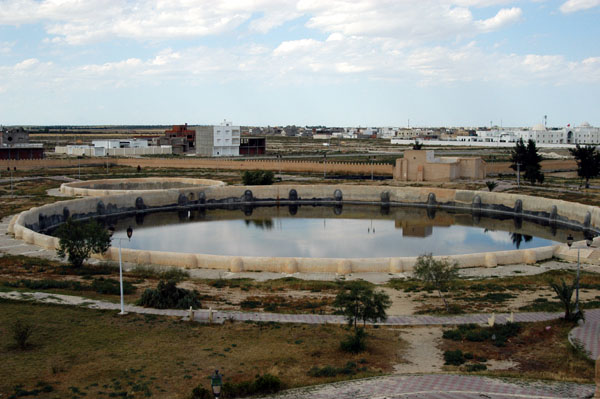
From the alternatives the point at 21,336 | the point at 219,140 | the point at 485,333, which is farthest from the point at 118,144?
the point at 485,333

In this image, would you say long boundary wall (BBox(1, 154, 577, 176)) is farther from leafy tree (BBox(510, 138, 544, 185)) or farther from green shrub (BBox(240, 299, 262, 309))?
green shrub (BBox(240, 299, 262, 309))

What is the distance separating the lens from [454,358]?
13.2m

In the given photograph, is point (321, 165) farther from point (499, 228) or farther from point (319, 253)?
point (319, 253)

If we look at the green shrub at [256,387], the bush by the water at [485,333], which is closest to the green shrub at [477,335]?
the bush by the water at [485,333]

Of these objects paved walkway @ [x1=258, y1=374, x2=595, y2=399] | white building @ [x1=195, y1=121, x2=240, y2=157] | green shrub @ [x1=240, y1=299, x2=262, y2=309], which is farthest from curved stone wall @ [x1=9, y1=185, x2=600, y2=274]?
white building @ [x1=195, y1=121, x2=240, y2=157]

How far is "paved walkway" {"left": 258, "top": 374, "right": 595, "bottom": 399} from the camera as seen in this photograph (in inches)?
431

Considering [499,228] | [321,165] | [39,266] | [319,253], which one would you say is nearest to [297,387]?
[39,266]

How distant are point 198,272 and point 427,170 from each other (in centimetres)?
3902

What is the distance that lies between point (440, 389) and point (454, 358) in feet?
6.97

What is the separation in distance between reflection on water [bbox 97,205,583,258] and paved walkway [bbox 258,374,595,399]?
1972cm

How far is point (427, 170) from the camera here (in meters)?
58.3

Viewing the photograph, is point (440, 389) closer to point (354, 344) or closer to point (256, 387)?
point (354, 344)

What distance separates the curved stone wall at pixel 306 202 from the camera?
23.8m

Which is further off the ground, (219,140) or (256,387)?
(219,140)
